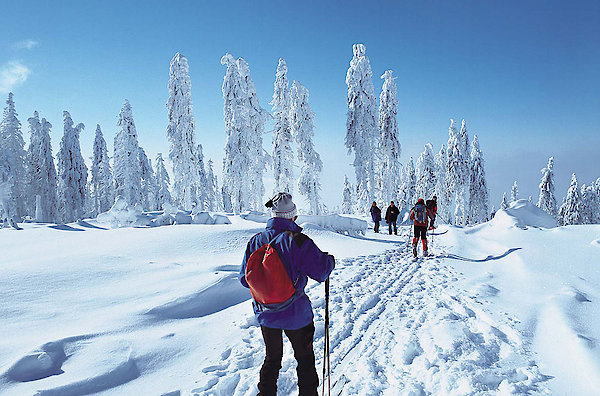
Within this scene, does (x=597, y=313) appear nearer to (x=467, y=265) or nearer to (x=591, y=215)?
(x=467, y=265)

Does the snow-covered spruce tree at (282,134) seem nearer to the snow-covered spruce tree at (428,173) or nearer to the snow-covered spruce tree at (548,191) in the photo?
the snow-covered spruce tree at (428,173)

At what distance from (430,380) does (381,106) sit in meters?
29.6

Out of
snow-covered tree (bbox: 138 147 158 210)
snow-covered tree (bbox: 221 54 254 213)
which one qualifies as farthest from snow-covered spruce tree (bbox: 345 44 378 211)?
snow-covered tree (bbox: 138 147 158 210)

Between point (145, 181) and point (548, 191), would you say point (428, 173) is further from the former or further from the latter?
point (145, 181)

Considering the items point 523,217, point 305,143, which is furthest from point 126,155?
point 523,217

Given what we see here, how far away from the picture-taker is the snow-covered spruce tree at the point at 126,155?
3259 centimetres

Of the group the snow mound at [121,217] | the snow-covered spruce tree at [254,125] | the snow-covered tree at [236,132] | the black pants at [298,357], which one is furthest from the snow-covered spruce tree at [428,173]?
the black pants at [298,357]

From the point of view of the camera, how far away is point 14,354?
3.46 metres

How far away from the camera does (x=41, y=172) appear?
113 feet

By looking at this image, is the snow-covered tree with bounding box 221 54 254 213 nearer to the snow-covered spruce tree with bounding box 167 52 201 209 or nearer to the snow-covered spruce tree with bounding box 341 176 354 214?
the snow-covered spruce tree with bounding box 167 52 201 209

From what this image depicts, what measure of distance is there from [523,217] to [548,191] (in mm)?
33927

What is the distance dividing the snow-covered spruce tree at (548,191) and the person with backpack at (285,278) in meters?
51.1

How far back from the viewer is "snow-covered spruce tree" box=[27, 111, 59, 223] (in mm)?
34106

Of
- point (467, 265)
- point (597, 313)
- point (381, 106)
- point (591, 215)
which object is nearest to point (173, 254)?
point (467, 265)
